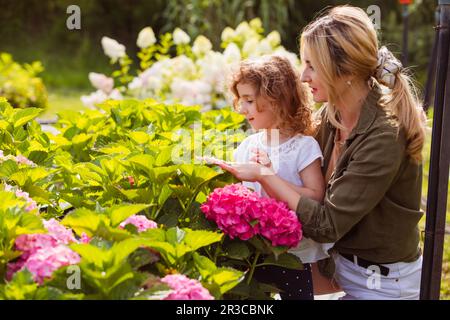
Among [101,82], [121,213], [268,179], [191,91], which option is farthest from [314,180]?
[101,82]

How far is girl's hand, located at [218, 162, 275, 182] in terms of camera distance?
2.39m

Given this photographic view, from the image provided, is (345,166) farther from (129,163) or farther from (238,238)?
(129,163)

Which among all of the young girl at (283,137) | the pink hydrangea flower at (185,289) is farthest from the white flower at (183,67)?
the pink hydrangea flower at (185,289)

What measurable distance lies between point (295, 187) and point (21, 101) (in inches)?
228

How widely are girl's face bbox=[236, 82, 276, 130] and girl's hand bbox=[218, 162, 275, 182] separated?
412 millimetres

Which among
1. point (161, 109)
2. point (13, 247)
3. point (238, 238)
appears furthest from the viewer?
point (161, 109)

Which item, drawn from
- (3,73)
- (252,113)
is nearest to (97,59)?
(3,73)

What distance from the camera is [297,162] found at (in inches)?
106

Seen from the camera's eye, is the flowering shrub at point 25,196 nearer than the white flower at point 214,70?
Yes

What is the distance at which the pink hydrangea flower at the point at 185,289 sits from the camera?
170 centimetres

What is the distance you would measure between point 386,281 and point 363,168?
0.46 metres

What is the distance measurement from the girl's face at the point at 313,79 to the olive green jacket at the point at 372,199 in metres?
0.15

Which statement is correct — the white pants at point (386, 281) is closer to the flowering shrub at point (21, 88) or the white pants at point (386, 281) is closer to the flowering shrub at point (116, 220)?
the flowering shrub at point (116, 220)
